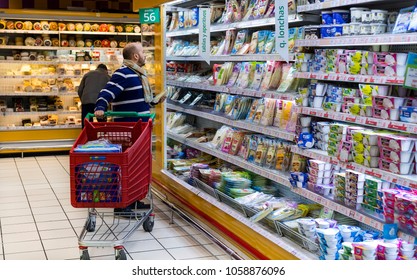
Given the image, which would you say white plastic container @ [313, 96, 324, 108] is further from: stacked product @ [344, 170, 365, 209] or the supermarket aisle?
the supermarket aisle

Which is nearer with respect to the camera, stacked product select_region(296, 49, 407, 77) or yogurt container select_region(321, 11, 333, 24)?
stacked product select_region(296, 49, 407, 77)

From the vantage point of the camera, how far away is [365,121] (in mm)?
3428

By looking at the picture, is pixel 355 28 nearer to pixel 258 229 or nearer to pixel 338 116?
pixel 338 116

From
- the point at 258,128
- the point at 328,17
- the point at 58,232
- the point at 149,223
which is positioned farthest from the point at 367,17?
the point at 58,232

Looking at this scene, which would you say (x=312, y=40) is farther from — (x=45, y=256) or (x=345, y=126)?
(x=45, y=256)

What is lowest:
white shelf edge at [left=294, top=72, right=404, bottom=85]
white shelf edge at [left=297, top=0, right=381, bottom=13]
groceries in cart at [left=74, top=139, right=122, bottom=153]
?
groceries in cart at [left=74, top=139, right=122, bottom=153]

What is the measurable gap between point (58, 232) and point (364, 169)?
3132 mm

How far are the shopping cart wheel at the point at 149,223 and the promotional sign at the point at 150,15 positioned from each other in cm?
242

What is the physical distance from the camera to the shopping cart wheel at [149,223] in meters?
5.38

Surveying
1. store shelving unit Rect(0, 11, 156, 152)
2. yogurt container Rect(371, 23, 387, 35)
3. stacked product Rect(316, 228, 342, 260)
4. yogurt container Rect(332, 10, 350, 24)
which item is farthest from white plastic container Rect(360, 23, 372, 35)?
store shelving unit Rect(0, 11, 156, 152)

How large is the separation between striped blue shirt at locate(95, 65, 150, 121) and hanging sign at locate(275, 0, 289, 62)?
194 centimetres

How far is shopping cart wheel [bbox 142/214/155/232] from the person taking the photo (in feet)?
17.6

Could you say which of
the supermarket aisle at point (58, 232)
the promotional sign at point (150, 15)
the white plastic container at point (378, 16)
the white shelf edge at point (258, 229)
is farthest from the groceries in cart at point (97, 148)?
the promotional sign at point (150, 15)
